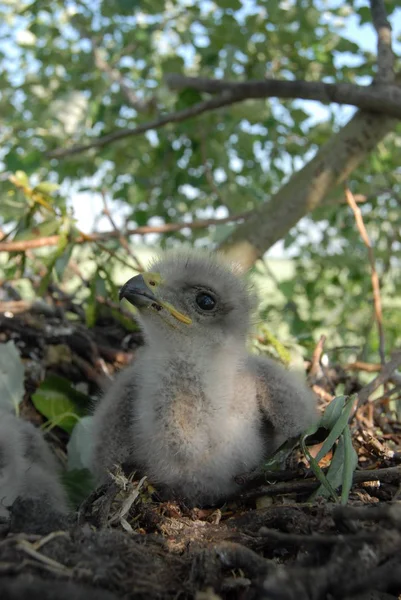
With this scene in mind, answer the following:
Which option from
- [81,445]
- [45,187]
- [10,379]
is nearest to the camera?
[81,445]

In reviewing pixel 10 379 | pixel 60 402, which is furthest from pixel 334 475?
pixel 10 379

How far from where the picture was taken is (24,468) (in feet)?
6.60

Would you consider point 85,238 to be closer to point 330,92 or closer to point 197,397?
point 197,397

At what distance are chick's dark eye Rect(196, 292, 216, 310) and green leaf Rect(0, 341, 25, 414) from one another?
896mm

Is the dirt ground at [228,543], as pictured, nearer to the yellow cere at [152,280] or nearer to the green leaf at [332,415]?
the green leaf at [332,415]

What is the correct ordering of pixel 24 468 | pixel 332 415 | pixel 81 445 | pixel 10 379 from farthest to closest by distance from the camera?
pixel 10 379 < pixel 81 445 < pixel 24 468 < pixel 332 415

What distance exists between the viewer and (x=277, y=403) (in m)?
1.88

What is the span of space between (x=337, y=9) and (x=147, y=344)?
9.46 ft

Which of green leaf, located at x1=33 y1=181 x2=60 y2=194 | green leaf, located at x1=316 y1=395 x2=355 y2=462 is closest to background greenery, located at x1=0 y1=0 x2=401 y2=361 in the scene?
green leaf, located at x1=33 y1=181 x2=60 y2=194

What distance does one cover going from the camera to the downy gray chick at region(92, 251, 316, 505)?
5.92 feet

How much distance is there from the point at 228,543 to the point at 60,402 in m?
1.22

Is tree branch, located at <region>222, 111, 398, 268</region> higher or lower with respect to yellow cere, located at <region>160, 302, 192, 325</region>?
higher

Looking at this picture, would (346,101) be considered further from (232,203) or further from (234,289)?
(232,203)

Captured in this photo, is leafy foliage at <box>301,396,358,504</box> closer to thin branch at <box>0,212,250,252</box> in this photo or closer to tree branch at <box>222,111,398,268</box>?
tree branch at <box>222,111,398,268</box>
